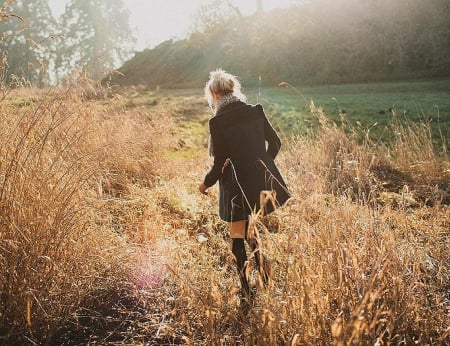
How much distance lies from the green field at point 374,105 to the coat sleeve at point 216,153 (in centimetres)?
447

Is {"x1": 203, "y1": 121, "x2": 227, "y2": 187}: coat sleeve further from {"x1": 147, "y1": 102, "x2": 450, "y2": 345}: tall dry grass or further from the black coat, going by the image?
{"x1": 147, "y1": 102, "x2": 450, "y2": 345}: tall dry grass

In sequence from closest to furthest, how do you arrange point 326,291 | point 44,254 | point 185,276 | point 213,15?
point 326,291 < point 44,254 < point 185,276 < point 213,15

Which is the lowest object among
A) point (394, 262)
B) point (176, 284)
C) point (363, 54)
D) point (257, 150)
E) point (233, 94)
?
point (176, 284)

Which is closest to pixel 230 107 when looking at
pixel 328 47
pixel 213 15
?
pixel 328 47

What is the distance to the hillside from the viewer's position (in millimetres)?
16766

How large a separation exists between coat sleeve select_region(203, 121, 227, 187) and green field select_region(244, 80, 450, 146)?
4.47m

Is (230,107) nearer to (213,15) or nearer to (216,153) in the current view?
(216,153)

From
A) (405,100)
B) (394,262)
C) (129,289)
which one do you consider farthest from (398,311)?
(405,100)

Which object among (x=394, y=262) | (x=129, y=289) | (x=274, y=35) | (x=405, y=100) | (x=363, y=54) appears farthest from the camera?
(x=274, y=35)

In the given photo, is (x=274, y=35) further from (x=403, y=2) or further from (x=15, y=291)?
(x=15, y=291)

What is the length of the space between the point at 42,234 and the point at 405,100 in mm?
10889

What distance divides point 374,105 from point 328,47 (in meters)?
9.71

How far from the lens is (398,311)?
217 cm

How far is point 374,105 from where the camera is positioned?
10422mm
